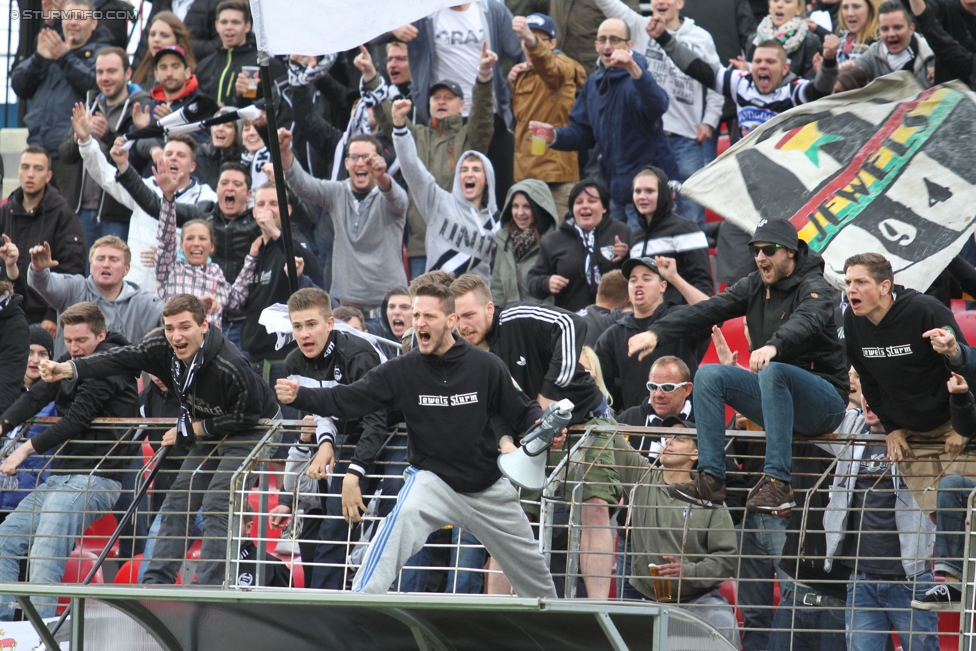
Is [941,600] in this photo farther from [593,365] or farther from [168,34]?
[168,34]

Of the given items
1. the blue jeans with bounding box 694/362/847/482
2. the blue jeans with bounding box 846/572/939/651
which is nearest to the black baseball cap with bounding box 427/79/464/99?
the blue jeans with bounding box 694/362/847/482

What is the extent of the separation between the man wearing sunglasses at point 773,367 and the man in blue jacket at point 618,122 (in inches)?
162

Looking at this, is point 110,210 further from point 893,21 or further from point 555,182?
point 893,21

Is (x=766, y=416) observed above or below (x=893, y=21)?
below

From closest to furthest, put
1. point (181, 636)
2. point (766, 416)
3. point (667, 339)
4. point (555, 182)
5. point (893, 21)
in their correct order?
point (181, 636), point (766, 416), point (667, 339), point (893, 21), point (555, 182)

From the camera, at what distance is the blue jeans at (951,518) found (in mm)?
6988

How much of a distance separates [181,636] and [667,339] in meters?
3.74

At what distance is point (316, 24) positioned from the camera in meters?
8.50

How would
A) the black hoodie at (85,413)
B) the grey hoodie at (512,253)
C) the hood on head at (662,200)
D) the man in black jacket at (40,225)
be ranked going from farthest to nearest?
the man in black jacket at (40,225) → the grey hoodie at (512,253) → the hood on head at (662,200) → the black hoodie at (85,413)

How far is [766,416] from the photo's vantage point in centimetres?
735

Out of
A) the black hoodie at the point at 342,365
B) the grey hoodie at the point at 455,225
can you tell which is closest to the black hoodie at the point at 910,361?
the black hoodie at the point at 342,365

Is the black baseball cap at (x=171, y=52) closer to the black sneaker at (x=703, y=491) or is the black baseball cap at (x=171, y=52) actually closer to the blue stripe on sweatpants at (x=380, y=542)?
the blue stripe on sweatpants at (x=380, y=542)

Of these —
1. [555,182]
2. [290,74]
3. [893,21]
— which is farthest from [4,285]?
[893,21]

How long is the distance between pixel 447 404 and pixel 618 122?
535cm
